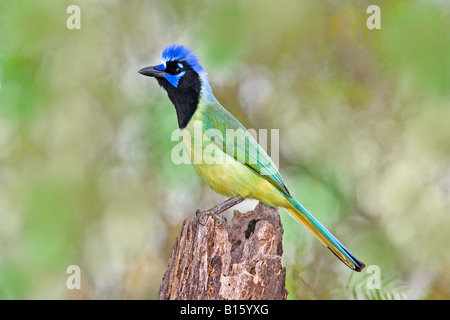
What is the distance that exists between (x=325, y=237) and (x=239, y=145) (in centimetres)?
100

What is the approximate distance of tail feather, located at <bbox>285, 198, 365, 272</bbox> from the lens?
515cm

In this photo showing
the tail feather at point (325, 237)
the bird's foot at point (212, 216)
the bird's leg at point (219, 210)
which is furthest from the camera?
the tail feather at point (325, 237)

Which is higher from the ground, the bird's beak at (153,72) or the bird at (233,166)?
the bird's beak at (153,72)

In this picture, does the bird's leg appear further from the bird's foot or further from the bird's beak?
the bird's beak

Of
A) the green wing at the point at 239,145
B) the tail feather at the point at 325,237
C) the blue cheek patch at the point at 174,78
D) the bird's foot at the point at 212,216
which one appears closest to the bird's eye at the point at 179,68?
the blue cheek patch at the point at 174,78

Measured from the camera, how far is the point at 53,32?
22.4ft

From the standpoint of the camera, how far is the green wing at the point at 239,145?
209 inches

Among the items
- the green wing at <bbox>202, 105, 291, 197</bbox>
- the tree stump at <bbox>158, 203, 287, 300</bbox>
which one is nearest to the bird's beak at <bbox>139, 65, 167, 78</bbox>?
the green wing at <bbox>202, 105, 291, 197</bbox>

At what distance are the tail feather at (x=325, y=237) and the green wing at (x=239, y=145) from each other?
17 cm

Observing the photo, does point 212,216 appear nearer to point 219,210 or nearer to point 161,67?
point 219,210

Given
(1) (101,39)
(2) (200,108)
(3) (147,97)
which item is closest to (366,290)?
(2) (200,108)

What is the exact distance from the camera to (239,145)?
5.38 m

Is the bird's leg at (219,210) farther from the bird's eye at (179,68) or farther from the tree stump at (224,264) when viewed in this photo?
the bird's eye at (179,68)
